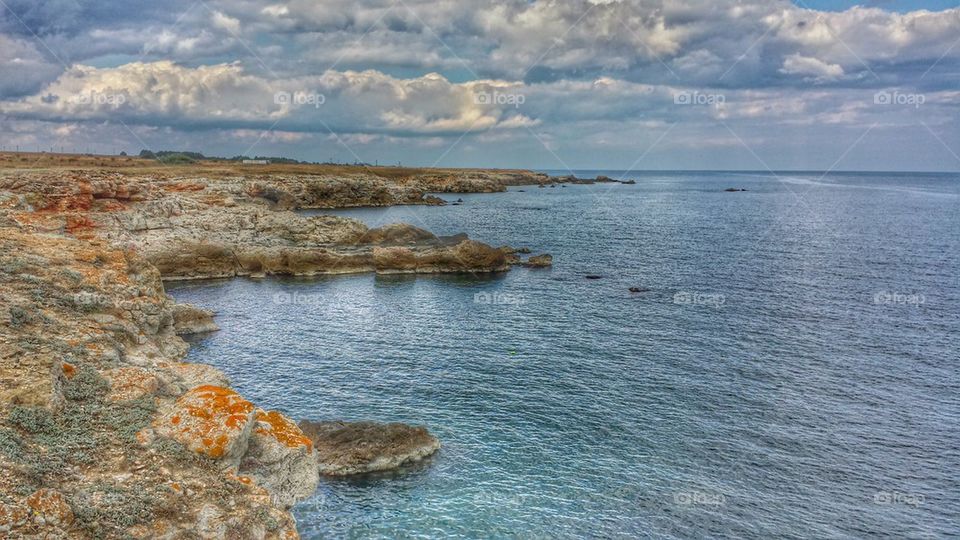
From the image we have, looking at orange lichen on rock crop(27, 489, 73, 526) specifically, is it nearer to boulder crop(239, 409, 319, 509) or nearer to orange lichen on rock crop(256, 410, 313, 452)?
boulder crop(239, 409, 319, 509)

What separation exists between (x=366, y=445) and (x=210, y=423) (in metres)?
12.5

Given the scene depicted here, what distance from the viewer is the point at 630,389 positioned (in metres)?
38.3

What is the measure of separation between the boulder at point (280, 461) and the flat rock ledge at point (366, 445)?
813cm

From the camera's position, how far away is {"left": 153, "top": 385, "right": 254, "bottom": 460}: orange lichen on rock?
665 inches

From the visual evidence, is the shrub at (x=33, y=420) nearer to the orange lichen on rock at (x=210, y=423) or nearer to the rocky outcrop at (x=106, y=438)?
the rocky outcrop at (x=106, y=438)

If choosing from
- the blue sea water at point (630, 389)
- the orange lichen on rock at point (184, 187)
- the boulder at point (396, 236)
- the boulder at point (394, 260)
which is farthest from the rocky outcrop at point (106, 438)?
the orange lichen on rock at point (184, 187)

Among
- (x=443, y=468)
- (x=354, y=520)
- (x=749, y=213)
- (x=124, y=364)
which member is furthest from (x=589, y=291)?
(x=749, y=213)

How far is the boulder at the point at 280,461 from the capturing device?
18.8 meters

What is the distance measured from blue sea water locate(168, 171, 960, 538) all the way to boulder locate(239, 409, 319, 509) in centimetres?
463

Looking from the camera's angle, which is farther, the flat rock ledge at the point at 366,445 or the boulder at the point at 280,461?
the flat rock ledge at the point at 366,445

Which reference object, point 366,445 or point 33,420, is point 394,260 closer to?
point 366,445

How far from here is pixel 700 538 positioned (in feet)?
78.1

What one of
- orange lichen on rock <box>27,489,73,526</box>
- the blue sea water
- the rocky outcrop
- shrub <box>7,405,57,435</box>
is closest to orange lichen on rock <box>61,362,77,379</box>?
the rocky outcrop

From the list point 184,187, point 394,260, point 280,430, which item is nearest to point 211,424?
point 280,430
